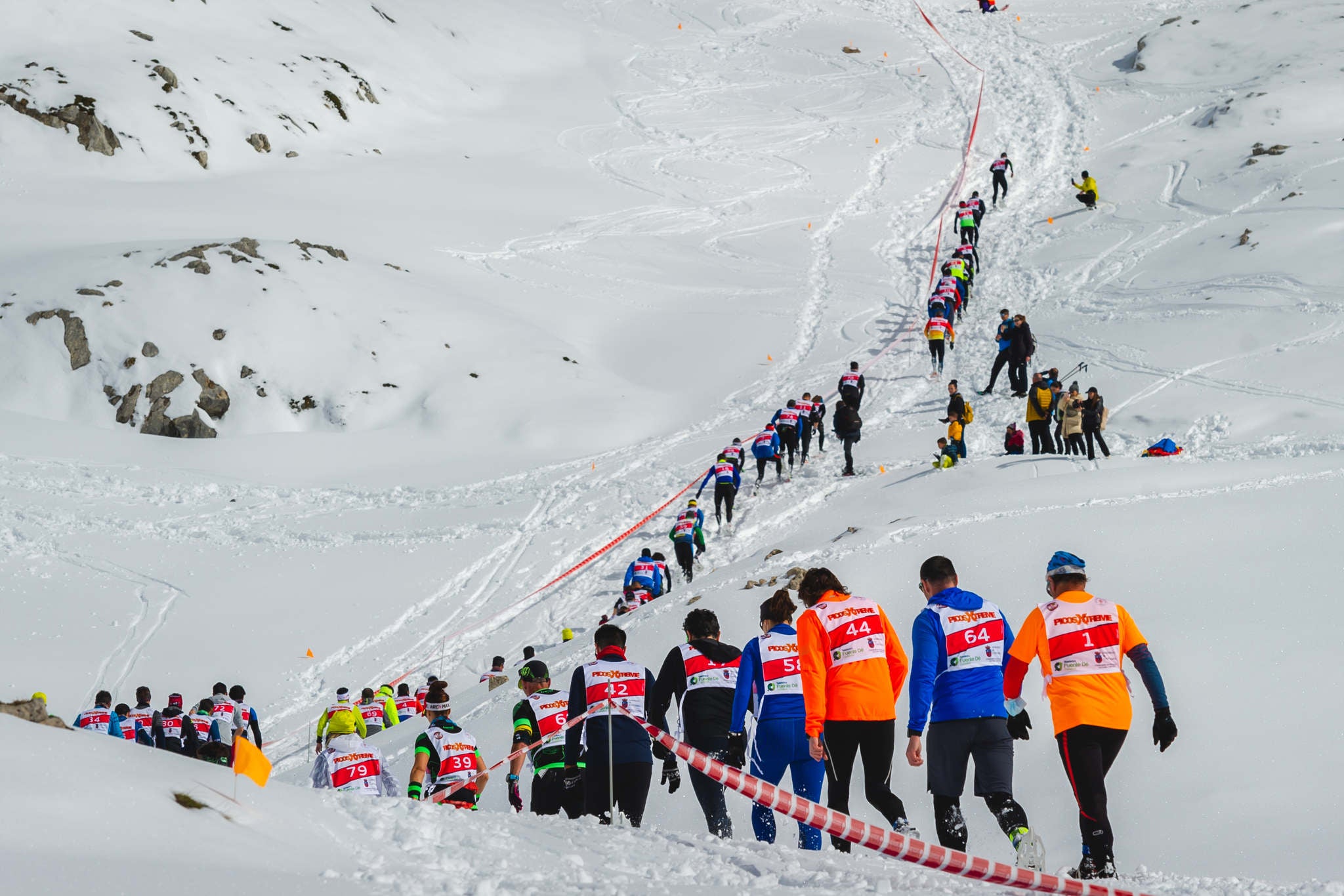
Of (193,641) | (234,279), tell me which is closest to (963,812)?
(193,641)

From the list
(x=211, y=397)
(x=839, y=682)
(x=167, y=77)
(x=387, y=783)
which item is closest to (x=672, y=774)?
(x=839, y=682)

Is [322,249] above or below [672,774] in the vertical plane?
above

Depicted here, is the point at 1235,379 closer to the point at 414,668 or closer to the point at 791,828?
the point at 414,668

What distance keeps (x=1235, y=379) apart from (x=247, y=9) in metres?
41.9

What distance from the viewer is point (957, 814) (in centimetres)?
511

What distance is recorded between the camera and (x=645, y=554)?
14766 millimetres

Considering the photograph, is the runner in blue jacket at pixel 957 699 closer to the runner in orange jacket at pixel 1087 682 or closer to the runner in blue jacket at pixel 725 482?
the runner in orange jacket at pixel 1087 682

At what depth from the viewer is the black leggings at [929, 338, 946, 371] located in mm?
21562

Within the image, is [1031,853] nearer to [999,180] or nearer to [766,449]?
[766,449]

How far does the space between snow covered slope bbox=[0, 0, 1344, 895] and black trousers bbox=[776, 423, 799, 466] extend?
549 mm

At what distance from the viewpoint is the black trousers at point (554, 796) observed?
6898mm

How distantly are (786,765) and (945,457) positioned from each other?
34.3ft

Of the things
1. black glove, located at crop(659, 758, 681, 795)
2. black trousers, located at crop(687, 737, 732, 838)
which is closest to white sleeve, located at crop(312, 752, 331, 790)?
black glove, located at crop(659, 758, 681, 795)

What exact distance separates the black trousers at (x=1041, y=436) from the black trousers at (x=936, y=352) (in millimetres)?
5623
